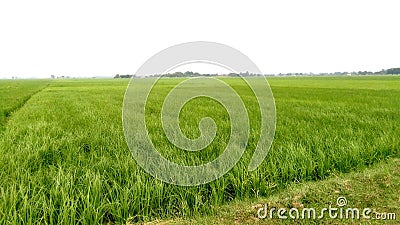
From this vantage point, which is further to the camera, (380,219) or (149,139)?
(149,139)

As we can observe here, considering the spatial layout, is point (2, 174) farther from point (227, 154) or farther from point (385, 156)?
point (385, 156)

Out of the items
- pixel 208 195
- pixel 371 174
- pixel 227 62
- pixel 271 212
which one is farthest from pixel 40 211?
pixel 371 174

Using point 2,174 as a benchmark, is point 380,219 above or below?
below

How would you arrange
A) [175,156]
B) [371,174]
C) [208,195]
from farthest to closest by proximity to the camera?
[175,156] → [371,174] → [208,195]

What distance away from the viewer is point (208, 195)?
3135 millimetres

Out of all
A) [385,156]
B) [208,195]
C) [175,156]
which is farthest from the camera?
[385,156]

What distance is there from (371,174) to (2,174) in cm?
528

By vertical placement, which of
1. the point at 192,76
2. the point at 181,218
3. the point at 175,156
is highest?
the point at 192,76

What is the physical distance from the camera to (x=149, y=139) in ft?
17.1

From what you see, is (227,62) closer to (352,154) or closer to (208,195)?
(208,195)

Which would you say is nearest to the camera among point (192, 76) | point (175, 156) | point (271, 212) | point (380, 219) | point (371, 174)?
point (380, 219)

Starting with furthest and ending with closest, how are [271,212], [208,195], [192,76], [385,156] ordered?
[192,76]
[385,156]
[208,195]
[271,212]

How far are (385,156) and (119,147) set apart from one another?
16.2 ft

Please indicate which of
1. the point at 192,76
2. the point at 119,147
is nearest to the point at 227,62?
the point at 192,76
